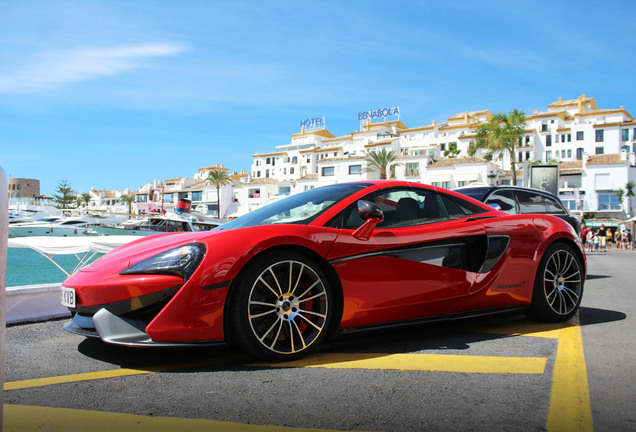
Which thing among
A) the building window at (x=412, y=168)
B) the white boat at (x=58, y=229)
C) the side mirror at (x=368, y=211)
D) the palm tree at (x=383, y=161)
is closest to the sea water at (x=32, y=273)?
the white boat at (x=58, y=229)

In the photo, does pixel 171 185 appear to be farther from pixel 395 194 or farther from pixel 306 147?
pixel 395 194

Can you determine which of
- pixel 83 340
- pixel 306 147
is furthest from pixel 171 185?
pixel 83 340

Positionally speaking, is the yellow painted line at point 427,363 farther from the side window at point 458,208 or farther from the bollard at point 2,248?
the bollard at point 2,248

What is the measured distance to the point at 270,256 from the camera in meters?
3.36

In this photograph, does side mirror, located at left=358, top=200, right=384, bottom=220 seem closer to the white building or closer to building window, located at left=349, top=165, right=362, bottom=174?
the white building

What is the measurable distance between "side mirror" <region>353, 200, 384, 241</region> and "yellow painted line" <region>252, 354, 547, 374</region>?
2.88 feet

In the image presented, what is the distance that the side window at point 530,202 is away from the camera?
8.91m

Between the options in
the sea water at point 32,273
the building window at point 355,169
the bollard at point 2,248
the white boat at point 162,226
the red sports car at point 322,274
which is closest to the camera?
the bollard at point 2,248

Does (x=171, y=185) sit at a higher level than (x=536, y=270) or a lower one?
higher

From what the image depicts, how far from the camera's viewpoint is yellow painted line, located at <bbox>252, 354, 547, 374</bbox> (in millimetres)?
3264

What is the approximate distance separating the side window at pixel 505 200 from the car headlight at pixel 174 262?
6.59 m

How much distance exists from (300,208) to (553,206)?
6.55m

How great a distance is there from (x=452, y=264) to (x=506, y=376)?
121 centimetres

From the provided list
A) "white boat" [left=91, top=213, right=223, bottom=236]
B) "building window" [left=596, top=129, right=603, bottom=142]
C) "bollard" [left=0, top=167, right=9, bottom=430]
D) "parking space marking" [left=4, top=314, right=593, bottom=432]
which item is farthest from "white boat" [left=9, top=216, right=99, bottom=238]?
"building window" [left=596, top=129, right=603, bottom=142]
